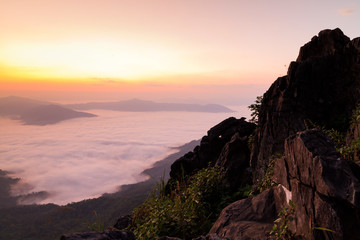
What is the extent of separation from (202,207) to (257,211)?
2.71 meters

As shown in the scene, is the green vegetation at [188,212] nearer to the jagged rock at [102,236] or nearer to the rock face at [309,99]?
the rock face at [309,99]

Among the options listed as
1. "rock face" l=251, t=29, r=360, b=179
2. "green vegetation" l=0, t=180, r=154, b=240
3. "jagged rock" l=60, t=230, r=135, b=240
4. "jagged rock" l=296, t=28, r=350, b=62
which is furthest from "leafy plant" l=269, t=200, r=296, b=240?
"green vegetation" l=0, t=180, r=154, b=240

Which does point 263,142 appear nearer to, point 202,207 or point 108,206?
point 202,207

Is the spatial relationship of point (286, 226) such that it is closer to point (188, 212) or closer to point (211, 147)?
point (188, 212)

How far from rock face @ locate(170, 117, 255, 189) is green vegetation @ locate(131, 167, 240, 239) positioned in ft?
3.03

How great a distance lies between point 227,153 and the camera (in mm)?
11633

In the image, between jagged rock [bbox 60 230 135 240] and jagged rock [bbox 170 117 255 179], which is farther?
jagged rock [bbox 170 117 255 179]

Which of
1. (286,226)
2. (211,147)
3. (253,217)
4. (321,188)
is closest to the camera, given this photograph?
(321,188)

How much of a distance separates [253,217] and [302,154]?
6.94ft

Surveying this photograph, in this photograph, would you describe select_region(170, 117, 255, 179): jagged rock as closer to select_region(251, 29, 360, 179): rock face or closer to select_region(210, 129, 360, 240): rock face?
select_region(251, 29, 360, 179): rock face

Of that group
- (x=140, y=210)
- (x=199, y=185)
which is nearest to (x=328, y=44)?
(x=199, y=185)

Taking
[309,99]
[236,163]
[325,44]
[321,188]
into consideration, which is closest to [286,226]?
[321,188]

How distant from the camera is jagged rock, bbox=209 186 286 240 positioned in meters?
5.09

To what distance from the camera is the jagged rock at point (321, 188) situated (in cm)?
362
